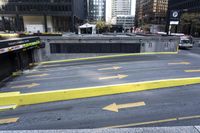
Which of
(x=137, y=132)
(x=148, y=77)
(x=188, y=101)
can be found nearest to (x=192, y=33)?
(x=148, y=77)

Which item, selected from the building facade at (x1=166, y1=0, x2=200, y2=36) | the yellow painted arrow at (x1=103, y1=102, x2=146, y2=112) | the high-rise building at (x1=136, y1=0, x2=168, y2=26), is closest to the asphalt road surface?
the yellow painted arrow at (x1=103, y1=102, x2=146, y2=112)

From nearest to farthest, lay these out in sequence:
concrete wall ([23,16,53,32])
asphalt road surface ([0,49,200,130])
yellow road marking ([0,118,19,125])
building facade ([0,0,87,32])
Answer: asphalt road surface ([0,49,200,130]) → yellow road marking ([0,118,19,125]) → building facade ([0,0,87,32]) → concrete wall ([23,16,53,32])

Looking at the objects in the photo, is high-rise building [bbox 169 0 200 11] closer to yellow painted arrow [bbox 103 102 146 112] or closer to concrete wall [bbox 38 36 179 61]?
concrete wall [bbox 38 36 179 61]

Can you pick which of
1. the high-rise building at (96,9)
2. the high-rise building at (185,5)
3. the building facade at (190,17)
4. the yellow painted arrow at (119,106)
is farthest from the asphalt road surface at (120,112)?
the high-rise building at (96,9)

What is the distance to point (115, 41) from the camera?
28641mm

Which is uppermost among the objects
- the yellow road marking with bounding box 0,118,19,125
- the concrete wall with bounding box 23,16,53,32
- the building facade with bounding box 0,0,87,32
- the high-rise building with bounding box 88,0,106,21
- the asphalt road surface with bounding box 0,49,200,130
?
the high-rise building with bounding box 88,0,106,21

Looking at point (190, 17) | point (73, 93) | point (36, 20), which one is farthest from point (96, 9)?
point (73, 93)

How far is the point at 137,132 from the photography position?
6.46m

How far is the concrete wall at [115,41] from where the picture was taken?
28.5m

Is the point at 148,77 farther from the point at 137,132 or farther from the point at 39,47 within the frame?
the point at 39,47

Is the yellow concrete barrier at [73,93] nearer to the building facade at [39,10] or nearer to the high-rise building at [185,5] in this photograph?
the building facade at [39,10]

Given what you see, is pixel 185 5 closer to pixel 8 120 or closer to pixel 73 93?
pixel 73 93

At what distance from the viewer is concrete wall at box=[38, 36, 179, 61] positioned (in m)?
28.5

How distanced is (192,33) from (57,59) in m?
58.7
